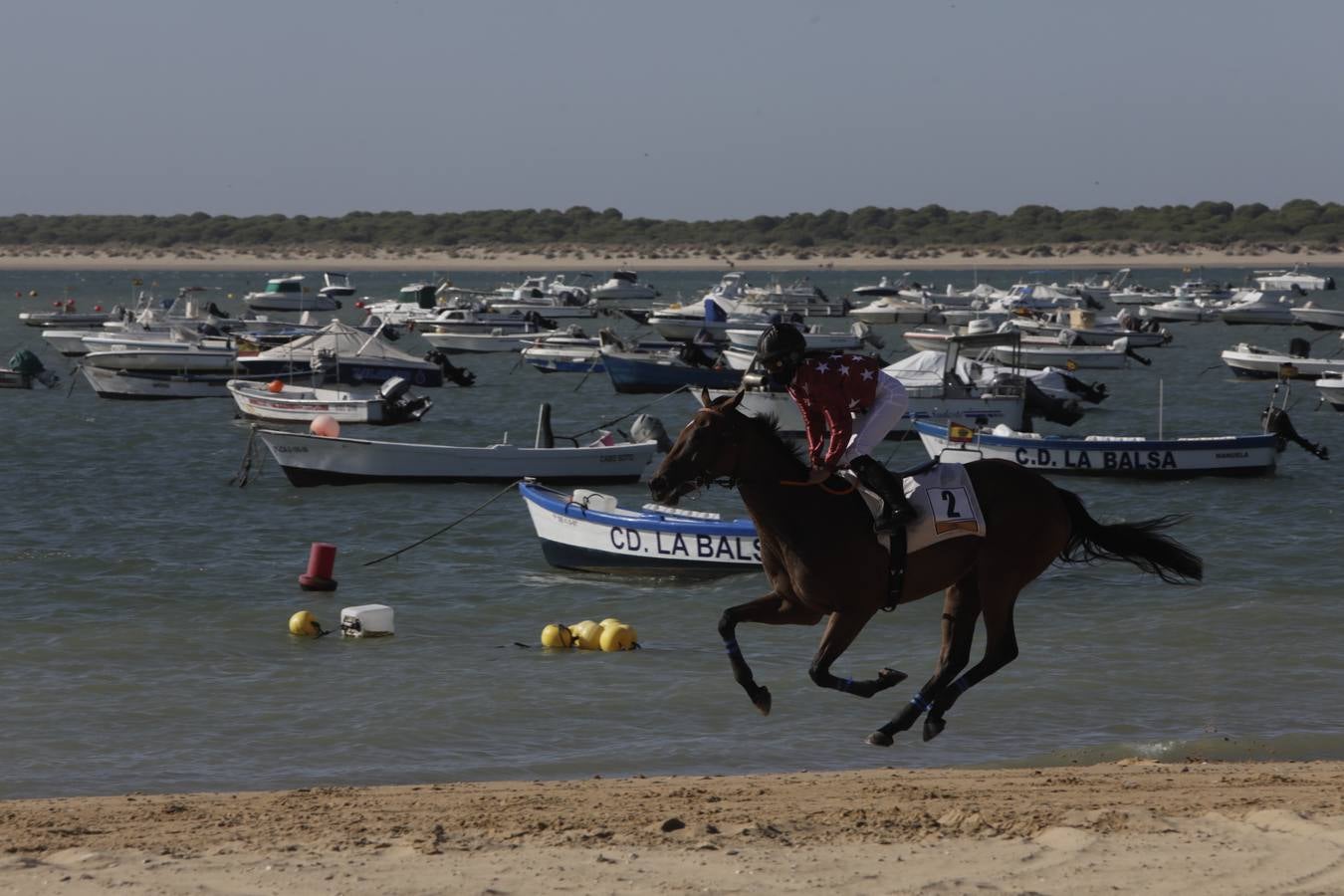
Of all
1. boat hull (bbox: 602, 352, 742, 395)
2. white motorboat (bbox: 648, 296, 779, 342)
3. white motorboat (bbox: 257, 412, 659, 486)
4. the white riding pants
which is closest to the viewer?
the white riding pants

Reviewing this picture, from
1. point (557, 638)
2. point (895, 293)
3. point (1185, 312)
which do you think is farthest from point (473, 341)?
point (557, 638)

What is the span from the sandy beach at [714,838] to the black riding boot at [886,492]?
1.72m

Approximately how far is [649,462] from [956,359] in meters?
10.9

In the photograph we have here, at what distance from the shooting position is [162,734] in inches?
624

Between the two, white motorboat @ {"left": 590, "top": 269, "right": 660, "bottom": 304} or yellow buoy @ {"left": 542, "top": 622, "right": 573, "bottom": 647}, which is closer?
yellow buoy @ {"left": 542, "top": 622, "right": 573, "bottom": 647}

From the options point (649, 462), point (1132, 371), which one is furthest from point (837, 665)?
point (1132, 371)

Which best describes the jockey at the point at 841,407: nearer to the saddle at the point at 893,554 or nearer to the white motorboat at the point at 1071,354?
the saddle at the point at 893,554

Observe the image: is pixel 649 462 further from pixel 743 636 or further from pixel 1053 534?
pixel 1053 534

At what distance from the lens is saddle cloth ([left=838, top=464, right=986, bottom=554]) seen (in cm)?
1162

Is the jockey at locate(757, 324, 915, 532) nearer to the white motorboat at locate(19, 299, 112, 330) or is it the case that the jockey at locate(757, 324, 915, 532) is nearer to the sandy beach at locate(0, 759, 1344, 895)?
the sandy beach at locate(0, 759, 1344, 895)

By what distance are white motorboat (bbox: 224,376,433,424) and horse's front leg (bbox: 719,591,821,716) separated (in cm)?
3240

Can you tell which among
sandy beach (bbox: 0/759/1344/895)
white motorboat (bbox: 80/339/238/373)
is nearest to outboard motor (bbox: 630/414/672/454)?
sandy beach (bbox: 0/759/1344/895)

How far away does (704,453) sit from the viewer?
10977mm

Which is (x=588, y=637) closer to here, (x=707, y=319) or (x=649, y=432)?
(x=649, y=432)
